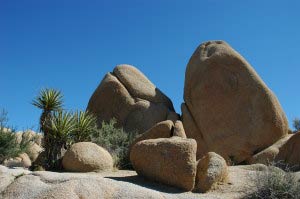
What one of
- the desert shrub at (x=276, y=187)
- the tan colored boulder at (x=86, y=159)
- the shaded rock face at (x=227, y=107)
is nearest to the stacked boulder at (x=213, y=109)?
the shaded rock face at (x=227, y=107)

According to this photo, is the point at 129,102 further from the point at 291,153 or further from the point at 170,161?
the point at 170,161

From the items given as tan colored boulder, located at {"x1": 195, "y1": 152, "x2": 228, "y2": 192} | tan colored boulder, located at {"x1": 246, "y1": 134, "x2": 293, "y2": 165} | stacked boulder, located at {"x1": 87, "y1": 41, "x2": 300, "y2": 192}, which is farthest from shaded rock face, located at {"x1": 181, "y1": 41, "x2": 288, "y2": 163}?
tan colored boulder, located at {"x1": 195, "y1": 152, "x2": 228, "y2": 192}

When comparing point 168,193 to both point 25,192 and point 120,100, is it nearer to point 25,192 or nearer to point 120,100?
point 25,192

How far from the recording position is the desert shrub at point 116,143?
51.9ft

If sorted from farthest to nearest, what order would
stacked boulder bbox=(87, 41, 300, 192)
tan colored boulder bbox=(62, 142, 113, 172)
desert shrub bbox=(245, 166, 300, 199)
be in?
stacked boulder bbox=(87, 41, 300, 192), tan colored boulder bbox=(62, 142, 113, 172), desert shrub bbox=(245, 166, 300, 199)

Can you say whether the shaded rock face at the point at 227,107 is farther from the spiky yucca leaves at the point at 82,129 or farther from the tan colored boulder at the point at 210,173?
the tan colored boulder at the point at 210,173

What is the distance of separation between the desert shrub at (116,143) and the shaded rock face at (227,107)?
163 inches

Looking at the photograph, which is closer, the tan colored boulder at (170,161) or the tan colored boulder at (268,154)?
the tan colored boulder at (170,161)

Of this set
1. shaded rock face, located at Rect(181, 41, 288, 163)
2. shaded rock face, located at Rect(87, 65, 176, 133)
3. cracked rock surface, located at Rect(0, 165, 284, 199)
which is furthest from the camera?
shaded rock face, located at Rect(87, 65, 176, 133)

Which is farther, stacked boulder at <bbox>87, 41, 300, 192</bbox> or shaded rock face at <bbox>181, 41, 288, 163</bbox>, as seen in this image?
shaded rock face at <bbox>181, 41, 288, 163</bbox>

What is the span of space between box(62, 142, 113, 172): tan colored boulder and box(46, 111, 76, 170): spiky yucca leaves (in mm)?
1169

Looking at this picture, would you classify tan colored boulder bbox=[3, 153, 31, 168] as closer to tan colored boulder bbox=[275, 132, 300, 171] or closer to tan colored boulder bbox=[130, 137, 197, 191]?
tan colored boulder bbox=[130, 137, 197, 191]

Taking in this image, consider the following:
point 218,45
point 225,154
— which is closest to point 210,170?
point 225,154

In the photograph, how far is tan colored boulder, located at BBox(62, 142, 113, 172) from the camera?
1360cm
